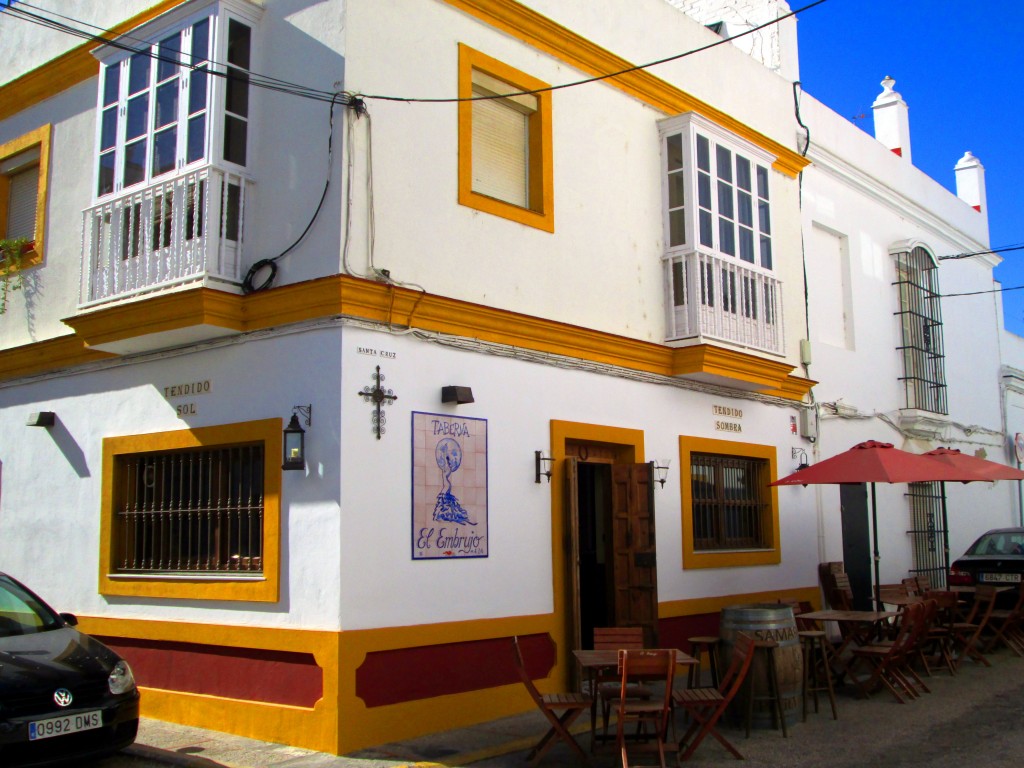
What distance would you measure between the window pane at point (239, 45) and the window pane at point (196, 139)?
59cm

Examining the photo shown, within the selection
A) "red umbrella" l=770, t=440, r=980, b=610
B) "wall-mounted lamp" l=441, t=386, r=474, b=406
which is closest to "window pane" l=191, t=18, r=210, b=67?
"wall-mounted lamp" l=441, t=386, r=474, b=406

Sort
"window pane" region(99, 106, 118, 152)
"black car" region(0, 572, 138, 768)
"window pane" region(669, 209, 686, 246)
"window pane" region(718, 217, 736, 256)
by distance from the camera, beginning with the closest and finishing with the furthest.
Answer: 1. "black car" region(0, 572, 138, 768)
2. "window pane" region(99, 106, 118, 152)
3. "window pane" region(669, 209, 686, 246)
4. "window pane" region(718, 217, 736, 256)

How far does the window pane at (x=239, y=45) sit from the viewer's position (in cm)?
877

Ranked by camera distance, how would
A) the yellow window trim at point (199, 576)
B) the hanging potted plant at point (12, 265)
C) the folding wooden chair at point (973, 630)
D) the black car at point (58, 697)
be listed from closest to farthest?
1. the black car at point (58, 697)
2. the yellow window trim at point (199, 576)
3. the hanging potted plant at point (12, 265)
4. the folding wooden chair at point (973, 630)

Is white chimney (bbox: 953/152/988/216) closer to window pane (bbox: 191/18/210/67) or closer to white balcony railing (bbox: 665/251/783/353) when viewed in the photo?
white balcony railing (bbox: 665/251/783/353)

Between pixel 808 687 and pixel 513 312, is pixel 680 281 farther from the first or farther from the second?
pixel 808 687

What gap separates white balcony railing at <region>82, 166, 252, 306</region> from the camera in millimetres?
8352

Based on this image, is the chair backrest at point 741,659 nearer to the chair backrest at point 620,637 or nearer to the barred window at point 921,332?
the chair backrest at point 620,637

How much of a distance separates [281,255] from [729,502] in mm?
6178

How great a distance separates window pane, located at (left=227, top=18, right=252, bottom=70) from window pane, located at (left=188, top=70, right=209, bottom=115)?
292mm

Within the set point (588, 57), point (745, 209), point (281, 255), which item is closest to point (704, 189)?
point (745, 209)

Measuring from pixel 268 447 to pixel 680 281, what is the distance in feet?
17.0

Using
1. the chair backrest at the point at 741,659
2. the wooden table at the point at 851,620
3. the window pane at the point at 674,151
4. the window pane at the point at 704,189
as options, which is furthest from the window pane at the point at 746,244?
the chair backrest at the point at 741,659

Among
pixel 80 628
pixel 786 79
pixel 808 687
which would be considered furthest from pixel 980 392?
pixel 80 628
